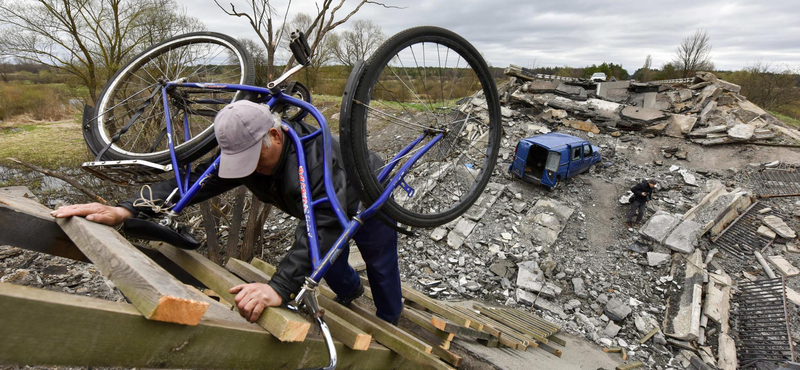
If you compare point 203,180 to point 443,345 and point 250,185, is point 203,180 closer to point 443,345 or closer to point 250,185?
point 250,185

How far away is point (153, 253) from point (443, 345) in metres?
2.01

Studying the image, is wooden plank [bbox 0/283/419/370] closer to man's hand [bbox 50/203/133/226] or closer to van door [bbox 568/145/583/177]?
man's hand [bbox 50/203/133/226]

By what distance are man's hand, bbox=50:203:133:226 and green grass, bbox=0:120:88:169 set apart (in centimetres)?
1177

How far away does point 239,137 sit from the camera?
1.67 meters

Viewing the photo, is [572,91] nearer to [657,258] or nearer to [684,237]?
[684,237]

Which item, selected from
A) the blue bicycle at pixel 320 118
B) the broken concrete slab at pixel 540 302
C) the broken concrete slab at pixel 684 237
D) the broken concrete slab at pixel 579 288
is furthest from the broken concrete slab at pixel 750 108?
the blue bicycle at pixel 320 118

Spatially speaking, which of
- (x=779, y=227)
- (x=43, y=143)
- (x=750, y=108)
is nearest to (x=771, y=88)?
(x=750, y=108)

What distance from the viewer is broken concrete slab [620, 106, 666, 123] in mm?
13773

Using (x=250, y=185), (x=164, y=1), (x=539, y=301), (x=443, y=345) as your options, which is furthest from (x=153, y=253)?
(x=164, y=1)

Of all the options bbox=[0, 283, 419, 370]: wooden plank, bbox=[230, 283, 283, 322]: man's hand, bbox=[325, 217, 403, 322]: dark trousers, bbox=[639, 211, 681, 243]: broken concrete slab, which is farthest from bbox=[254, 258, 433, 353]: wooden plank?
bbox=[639, 211, 681, 243]: broken concrete slab

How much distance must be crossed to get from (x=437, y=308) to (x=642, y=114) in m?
14.7

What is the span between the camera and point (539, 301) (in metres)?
6.71

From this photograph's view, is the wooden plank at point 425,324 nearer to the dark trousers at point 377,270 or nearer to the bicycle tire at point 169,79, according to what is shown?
the dark trousers at point 377,270

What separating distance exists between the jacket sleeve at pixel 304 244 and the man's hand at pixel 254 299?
4cm
